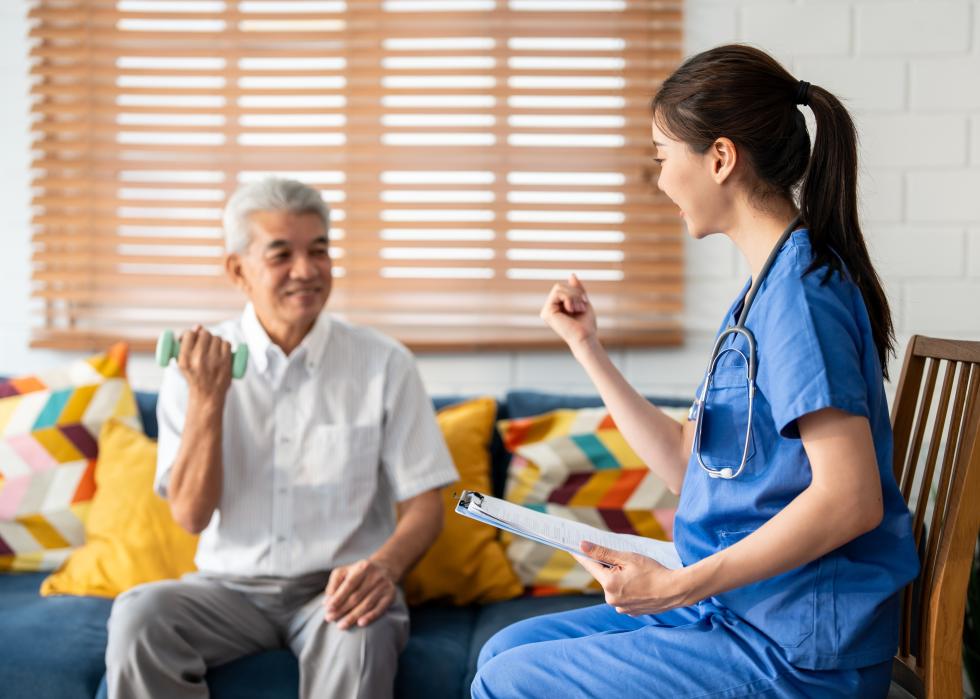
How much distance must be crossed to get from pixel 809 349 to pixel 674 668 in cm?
42

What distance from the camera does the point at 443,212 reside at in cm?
264

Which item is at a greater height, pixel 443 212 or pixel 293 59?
pixel 293 59

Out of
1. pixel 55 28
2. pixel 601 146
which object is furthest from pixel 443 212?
pixel 55 28

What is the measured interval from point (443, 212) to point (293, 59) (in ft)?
1.82

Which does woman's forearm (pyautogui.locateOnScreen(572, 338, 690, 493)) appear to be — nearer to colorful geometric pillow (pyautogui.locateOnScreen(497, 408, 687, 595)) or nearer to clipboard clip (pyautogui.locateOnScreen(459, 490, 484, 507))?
clipboard clip (pyautogui.locateOnScreen(459, 490, 484, 507))

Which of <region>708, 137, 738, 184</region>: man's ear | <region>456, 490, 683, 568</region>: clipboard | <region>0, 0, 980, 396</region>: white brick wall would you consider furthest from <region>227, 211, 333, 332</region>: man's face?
<region>0, 0, 980, 396</region>: white brick wall

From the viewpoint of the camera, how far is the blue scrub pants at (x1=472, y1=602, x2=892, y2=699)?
122 cm

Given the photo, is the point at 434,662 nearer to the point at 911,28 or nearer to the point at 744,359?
the point at 744,359

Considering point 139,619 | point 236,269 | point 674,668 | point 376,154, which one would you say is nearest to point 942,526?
point 674,668

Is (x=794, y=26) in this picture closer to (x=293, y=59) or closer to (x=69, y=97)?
(x=293, y=59)

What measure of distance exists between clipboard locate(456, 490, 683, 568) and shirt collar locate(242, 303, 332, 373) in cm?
83

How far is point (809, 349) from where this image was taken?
1.19 m

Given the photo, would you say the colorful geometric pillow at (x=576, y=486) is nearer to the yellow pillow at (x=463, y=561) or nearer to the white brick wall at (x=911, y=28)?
the yellow pillow at (x=463, y=561)

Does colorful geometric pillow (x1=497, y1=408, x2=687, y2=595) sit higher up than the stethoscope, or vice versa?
the stethoscope
